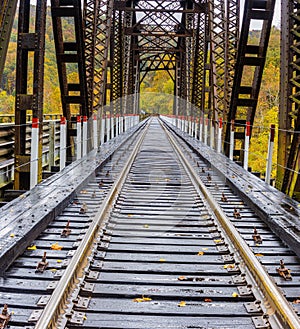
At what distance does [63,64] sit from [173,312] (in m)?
8.89

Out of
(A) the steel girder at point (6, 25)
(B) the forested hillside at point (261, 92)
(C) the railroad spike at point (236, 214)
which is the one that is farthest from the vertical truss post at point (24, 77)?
(B) the forested hillside at point (261, 92)

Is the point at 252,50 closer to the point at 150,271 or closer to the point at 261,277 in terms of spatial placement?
the point at 150,271

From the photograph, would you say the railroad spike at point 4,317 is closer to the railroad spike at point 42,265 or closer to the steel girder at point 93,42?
the railroad spike at point 42,265

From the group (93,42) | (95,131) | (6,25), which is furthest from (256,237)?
(93,42)

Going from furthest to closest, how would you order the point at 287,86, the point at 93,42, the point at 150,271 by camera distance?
1. the point at 93,42
2. the point at 287,86
3. the point at 150,271

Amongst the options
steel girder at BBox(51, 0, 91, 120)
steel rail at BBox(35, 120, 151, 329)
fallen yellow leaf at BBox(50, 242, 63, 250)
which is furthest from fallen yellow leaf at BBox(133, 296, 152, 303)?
steel girder at BBox(51, 0, 91, 120)

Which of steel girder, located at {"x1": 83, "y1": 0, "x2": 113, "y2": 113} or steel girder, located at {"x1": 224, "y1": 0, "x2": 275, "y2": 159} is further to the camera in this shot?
steel girder, located at {"x1": 83, "y1": 0, "x2": 113, "y2": 113}

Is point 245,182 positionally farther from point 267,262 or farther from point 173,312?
point 173,312

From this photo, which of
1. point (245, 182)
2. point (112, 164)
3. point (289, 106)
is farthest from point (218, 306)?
point (112, 164)

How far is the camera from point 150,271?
4.33 metres

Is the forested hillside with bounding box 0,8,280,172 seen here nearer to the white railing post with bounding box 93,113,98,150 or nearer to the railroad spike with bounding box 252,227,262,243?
the white railing post with bounding box 93,113,98,150

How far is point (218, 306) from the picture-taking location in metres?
3.62

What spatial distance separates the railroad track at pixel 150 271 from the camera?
11.1 ft

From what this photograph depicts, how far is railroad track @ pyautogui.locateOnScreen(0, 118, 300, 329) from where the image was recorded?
3.38m
